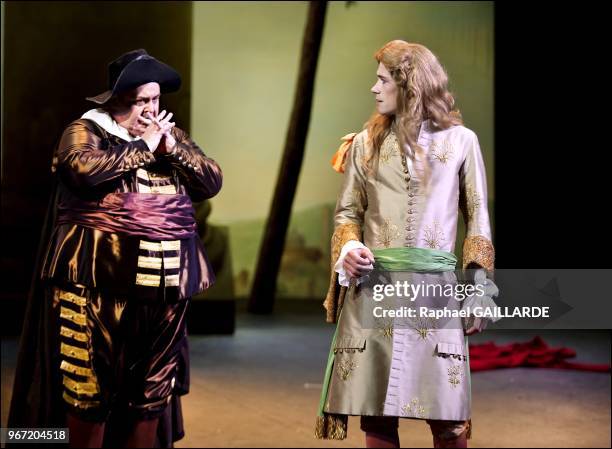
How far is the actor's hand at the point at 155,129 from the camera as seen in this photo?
9.44 feet

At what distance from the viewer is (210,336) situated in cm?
764

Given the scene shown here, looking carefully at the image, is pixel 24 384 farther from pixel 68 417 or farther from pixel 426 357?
pixel 426 357

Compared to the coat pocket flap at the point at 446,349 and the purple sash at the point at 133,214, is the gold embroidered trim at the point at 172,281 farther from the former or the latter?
the coat pocket flap at the point at 446,349

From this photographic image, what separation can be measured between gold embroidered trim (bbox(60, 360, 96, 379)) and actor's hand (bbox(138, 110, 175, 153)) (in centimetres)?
66

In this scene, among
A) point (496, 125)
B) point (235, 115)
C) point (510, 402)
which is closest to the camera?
point (510, 402)

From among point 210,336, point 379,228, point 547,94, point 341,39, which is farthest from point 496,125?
point 379,228

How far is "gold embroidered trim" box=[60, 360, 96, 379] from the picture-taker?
2955 millimetres

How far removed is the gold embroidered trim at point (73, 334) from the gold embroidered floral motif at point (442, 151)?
1107 millimetres

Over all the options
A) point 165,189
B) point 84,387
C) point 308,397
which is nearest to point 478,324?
point 165,189

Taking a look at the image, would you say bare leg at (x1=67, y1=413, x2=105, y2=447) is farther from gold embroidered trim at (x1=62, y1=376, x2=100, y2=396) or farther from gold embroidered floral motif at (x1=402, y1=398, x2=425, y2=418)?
gold embroidered floral motif at (x1=402, y1=398, x2=425, y2=418)

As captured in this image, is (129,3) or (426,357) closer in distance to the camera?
(426,357)

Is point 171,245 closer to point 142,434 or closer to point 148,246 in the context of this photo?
point 148,246

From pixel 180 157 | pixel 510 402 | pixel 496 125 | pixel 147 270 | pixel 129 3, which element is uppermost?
pixel 129 3

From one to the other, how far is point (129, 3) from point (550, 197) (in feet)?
11.6
